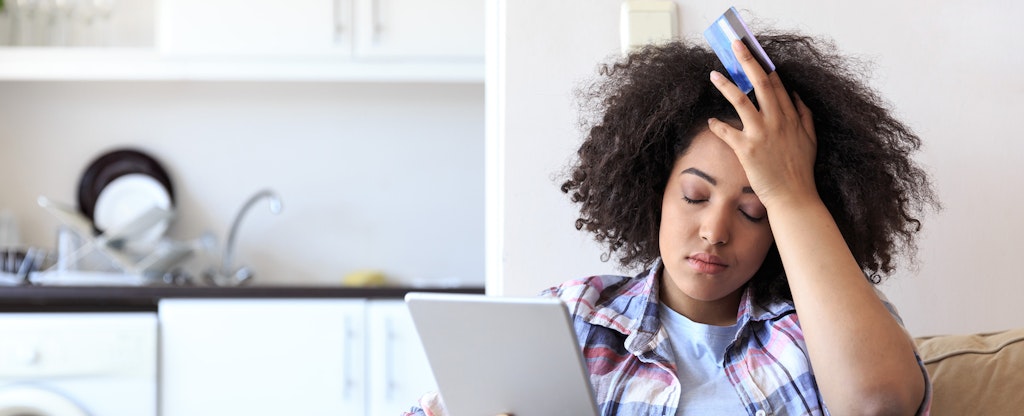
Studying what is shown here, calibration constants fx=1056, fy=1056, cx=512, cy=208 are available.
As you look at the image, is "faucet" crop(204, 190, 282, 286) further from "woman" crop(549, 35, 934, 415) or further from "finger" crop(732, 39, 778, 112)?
"finger" crop(732, 39, 778, 112)

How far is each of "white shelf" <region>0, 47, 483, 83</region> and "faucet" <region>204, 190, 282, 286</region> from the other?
0.39 m

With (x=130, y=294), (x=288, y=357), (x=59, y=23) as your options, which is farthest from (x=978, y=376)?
(x=59, y=23)

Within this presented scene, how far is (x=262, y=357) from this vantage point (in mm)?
2633

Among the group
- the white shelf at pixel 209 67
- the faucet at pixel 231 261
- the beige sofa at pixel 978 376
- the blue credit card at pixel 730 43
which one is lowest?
the beige sofa at pixel 978 376

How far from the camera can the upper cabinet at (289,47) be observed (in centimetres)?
294

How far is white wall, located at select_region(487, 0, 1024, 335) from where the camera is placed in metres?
1.60

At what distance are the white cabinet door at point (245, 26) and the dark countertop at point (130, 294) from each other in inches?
28.2

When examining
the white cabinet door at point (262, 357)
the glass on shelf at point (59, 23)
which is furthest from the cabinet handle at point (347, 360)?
the glass on shelf at point (59, 23)

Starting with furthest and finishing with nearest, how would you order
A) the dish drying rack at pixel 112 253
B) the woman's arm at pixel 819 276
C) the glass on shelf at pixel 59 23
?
1. the glass on shelf at pixel 59 23
2. the dish drying rack at pixel 112 253
3. the woman's arm at pixel 819 276

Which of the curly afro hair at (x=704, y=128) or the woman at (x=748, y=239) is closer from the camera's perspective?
the woman at (x=748, y=239)

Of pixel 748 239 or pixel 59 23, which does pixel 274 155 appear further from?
pixel 748 239

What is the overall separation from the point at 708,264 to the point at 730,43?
0.22 meters

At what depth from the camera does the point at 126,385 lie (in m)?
2.56

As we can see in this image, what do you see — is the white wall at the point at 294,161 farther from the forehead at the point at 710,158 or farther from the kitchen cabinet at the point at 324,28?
the forehead at the point at 710,158
